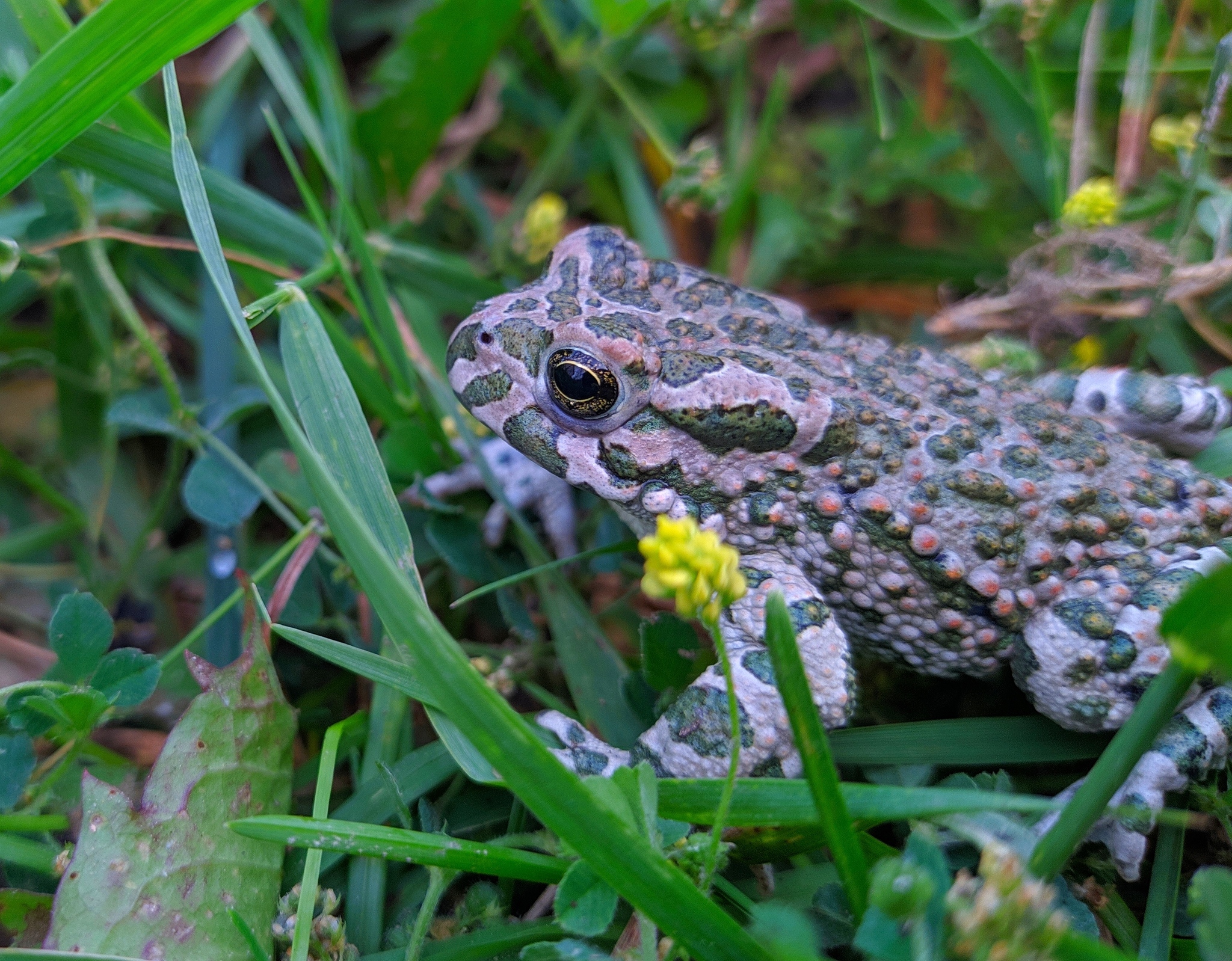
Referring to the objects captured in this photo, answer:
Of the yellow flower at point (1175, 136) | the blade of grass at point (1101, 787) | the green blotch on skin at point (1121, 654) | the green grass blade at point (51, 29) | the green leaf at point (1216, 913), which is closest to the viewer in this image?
the green leaf at point (1216, 913)

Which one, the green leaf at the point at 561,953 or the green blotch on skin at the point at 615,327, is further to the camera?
the green blotch on skin at the point at 615,327

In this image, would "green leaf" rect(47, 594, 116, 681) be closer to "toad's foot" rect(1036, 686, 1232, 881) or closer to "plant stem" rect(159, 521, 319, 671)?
"plant stem" rect(159, 521, 319, 671)

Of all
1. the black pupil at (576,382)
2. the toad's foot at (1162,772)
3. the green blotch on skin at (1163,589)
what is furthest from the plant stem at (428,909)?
the green blotch on skin at (1163,589)

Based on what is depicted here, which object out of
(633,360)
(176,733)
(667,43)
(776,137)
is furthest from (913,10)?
(176,733)

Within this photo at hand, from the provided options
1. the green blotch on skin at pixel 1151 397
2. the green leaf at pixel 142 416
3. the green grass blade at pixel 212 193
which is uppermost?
the green grass blade at pixel 212 193

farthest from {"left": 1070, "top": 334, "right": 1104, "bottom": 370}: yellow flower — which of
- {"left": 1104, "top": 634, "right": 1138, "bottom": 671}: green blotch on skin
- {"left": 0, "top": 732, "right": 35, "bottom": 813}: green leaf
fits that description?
{"left": 0, "top": 732, "right": 35, "bottom": 813}: green leaf

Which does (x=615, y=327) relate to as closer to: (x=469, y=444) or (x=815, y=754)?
(x=469, y=444)

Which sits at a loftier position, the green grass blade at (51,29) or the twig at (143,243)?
the green grass blade at (51,29)

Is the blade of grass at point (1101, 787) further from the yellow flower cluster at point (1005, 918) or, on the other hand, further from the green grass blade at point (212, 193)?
the green grass blade at point (212, 193)
